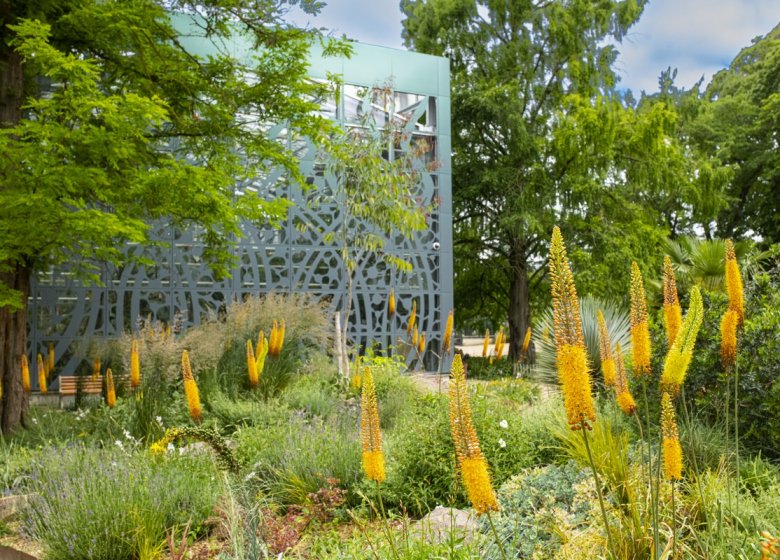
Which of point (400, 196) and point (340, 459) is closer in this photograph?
point (340, 459)

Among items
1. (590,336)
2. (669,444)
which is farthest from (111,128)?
(669,444)

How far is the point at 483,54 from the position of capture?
20.5 m

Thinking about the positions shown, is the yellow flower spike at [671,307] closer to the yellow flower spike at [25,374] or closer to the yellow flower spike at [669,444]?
the yellow flower spike at [669,444]

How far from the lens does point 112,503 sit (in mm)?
4652

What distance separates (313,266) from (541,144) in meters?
7.32

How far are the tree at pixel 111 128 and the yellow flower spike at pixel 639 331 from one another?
20.2 ft

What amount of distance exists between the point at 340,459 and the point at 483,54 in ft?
56.5

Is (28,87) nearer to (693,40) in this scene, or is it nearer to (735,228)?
(693,40)

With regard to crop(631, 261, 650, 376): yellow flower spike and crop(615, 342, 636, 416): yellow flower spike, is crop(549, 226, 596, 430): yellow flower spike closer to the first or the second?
crop(631, 261, 650, 376): yellow flower spike

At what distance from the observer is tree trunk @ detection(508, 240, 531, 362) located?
20.0 meters

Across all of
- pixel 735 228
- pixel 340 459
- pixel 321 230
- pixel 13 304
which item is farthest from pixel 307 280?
pixel 735 228

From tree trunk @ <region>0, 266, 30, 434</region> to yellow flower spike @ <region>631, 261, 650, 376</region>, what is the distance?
8086 millimetres

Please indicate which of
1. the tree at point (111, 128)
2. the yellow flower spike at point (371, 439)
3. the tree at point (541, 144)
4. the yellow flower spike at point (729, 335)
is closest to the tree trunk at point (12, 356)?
the tree at point (111, 128)

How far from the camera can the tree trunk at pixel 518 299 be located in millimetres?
20016
